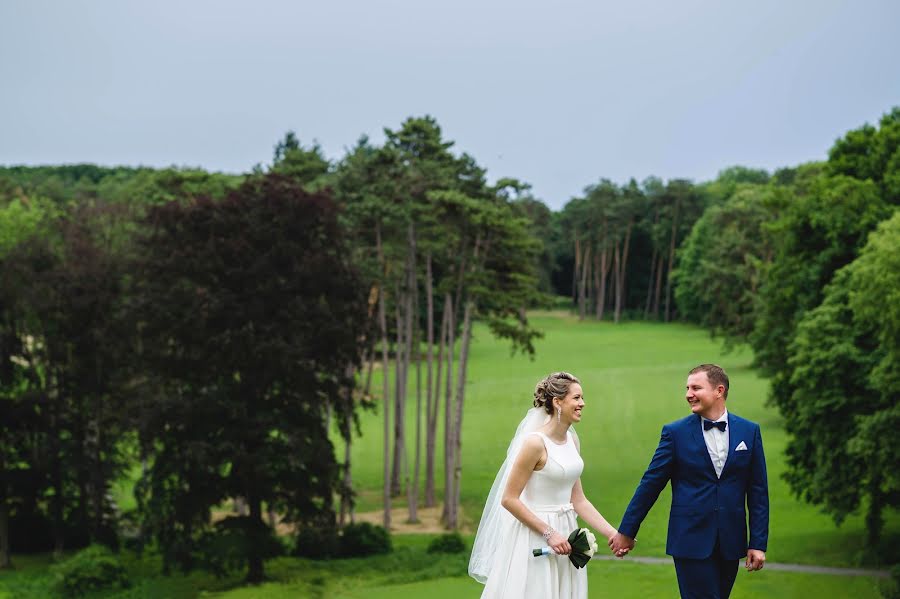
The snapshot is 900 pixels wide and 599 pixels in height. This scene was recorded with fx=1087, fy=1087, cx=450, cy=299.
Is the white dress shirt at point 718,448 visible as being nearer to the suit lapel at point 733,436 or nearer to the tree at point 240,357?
the suit lapel at point 733,436

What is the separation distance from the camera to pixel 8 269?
3934 cm

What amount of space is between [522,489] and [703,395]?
1553 mm

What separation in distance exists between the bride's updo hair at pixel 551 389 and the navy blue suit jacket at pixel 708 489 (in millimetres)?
798

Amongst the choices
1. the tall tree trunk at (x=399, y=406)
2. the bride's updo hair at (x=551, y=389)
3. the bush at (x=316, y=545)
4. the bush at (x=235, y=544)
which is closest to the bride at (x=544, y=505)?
the bride's updo hair at (x=551, y=389)

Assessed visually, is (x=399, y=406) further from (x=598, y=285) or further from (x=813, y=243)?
(x=598, y=285)

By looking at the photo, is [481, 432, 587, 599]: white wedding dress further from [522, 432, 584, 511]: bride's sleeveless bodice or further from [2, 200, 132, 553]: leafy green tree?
[2, 200, 132, 553]: leafy green tree

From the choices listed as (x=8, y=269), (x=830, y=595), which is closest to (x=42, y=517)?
(x=8, y=269)

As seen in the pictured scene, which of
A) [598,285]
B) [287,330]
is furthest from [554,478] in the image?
[598,285]

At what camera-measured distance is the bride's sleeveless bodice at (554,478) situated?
8.05m

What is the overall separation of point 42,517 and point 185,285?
48.7 feet

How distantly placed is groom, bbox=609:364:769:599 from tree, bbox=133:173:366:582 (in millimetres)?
23823

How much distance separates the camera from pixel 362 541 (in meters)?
36.8

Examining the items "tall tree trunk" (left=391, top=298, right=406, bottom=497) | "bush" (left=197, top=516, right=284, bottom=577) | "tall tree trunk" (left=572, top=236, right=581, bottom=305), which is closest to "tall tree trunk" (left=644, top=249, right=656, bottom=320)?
"tall tree trunk" (left=572, top=236, right=581, bottom=305)

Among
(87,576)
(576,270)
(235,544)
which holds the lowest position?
(87,576)
